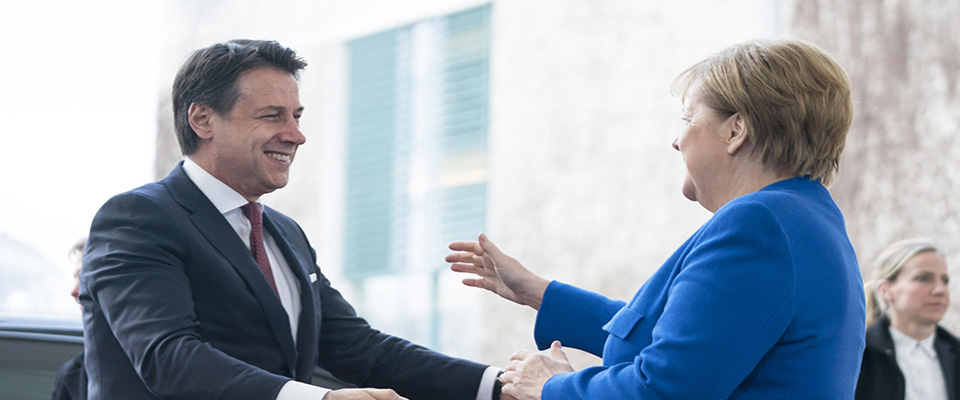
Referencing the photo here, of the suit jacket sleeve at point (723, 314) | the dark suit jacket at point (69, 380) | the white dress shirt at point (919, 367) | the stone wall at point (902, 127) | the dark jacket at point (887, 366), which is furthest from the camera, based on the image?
the stone wall at point (902, 127)

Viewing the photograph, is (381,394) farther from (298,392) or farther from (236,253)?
(236,253)

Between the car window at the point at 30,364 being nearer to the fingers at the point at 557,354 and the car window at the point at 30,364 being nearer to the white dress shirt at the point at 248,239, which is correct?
the white dress shirt at the point at 248,239

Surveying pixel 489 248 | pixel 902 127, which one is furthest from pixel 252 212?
pixel 902 127

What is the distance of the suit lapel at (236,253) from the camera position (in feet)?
7.07

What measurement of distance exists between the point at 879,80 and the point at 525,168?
280cm

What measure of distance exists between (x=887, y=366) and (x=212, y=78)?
304cm

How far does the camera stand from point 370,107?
8.94 m

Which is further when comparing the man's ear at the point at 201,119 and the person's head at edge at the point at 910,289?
the person's head at edge at the point at 910,289

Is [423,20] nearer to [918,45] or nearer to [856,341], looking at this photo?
[918,45]

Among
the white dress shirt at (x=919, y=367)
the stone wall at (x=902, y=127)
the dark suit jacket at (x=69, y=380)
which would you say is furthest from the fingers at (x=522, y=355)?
the stone wall at (x=902, y=127)

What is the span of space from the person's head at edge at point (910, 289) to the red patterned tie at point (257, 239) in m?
3.08

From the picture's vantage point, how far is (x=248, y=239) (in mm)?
2340

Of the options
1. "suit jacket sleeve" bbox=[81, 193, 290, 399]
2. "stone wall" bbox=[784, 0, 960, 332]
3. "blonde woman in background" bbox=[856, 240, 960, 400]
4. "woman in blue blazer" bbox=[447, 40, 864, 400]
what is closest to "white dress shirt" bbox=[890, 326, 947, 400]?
"blonde woman in background" bbox=[856, 240, 960, 400]

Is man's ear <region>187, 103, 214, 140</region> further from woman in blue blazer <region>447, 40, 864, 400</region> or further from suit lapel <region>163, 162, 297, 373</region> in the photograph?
woman in blue blazer <region>447, 40, 864, 400</region>
